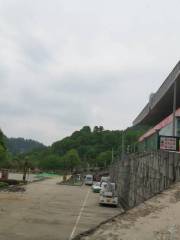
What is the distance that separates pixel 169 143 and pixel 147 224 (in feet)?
41.3

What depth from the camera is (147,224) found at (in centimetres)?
777

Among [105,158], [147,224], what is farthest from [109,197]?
[105,158]

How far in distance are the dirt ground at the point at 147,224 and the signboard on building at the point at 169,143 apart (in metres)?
10.5

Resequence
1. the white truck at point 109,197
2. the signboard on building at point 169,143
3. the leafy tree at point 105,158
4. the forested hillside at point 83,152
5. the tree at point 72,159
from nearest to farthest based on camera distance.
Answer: the signboard on building at point 169,143 → the white truck at point 109,197 → the leafy tree at point 105,158 → the forested hillside at point 83,152 → the tree at point 72,159

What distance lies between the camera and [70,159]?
15875cm

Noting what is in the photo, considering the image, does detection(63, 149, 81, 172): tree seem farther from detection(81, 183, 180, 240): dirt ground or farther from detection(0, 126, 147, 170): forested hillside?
detection(81, 183, 180, 240): dirt ground

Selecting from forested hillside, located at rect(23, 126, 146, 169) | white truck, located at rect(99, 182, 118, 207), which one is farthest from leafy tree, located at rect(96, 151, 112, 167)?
white truck, located at rect(99, 182, 118, 207)

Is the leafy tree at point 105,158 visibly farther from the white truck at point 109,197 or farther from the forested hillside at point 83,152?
the white truck at point 109,197

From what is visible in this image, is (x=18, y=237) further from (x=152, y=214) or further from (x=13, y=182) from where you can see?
(x=13, y=182)

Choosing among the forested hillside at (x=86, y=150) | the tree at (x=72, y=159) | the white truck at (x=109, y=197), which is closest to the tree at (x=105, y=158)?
the forested hillside at (x=86, y=150)

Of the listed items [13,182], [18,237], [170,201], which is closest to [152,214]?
[170,201]

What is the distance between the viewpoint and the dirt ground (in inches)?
279

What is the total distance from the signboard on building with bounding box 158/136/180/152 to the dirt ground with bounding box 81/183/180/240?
10.5 metres

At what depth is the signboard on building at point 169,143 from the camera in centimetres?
1991
